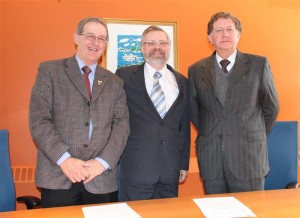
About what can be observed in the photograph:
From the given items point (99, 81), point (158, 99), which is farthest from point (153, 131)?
point (99, 81)

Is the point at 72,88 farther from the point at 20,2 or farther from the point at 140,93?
the point at 20,2

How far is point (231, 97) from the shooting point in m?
2.22

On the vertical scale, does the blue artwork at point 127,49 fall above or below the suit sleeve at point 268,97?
above

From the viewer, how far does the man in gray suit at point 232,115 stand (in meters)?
2.22

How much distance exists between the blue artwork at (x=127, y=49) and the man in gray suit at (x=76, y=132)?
3.12ft

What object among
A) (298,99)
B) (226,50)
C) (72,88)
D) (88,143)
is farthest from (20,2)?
(298,99)

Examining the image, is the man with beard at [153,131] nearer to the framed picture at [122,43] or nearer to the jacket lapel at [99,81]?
the jacket lapel at [99,81]

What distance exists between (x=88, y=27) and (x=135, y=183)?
3.49 ft

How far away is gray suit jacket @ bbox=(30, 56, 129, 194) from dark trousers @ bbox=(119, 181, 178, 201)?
7.5 inches

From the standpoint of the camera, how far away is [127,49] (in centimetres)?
310

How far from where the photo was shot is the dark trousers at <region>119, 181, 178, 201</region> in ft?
7.21

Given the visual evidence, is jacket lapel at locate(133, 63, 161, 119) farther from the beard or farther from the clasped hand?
the clasped hand

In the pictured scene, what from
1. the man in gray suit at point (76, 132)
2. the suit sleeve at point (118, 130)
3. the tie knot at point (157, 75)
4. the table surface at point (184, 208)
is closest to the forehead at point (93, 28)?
the man in gray suit at point (76, 132)

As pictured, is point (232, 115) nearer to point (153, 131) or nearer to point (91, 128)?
point (153, 131)
